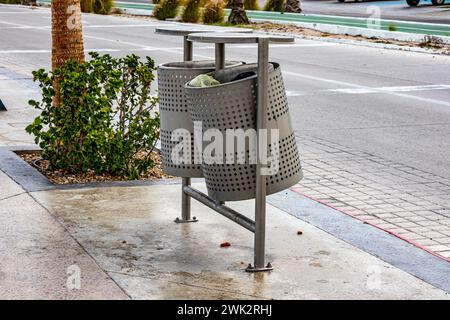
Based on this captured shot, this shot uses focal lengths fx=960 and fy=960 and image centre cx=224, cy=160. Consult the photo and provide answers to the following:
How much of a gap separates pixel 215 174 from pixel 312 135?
18.2ft

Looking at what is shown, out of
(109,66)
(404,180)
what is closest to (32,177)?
(109,66)

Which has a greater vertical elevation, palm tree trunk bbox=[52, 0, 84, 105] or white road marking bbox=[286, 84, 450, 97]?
palm tree trunk bbox=[52, 0, 84, 105]

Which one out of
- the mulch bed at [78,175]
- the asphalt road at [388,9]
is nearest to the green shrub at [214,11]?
the asphalt road at [388,9]

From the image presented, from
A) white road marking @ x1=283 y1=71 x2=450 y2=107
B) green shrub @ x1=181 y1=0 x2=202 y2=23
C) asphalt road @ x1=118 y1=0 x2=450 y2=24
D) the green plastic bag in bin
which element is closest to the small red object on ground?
the green plastic bag in bin

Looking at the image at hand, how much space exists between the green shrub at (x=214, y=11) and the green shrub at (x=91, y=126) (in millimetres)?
26117

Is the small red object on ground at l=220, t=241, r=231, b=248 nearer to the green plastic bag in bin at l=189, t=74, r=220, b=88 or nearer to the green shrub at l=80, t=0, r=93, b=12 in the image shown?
the green plastic bag in bin at l=189, t=74, r=220, b=88

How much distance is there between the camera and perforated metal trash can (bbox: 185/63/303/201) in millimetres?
5652

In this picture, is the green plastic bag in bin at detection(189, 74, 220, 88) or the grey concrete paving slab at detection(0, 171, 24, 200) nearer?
the green plastic bag in bin at detection(189, 74, 220, 88)

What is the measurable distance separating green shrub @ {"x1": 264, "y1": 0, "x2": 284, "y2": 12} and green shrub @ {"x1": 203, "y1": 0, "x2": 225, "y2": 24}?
4204mm

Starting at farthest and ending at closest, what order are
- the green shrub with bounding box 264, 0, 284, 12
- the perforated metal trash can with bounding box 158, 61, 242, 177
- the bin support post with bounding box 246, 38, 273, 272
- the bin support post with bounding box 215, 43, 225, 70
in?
1. the green shrub with bounding box 264, 0, 284, 12
2. the perforated metal trash can with bounding box 158, 61, 242, 177
3. the bin support post with bounding box 215, 43, 225, 70
4. the bin support post with bounding box 246, 38, 273, 272

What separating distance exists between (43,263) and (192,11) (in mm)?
30219

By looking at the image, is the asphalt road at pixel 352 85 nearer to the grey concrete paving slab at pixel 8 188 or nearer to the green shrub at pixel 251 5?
the grey concrete paving slab at pixel 8 188

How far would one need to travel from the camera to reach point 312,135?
37.2 ft

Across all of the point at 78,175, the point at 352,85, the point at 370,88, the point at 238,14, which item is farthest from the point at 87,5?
the point at 78,175
